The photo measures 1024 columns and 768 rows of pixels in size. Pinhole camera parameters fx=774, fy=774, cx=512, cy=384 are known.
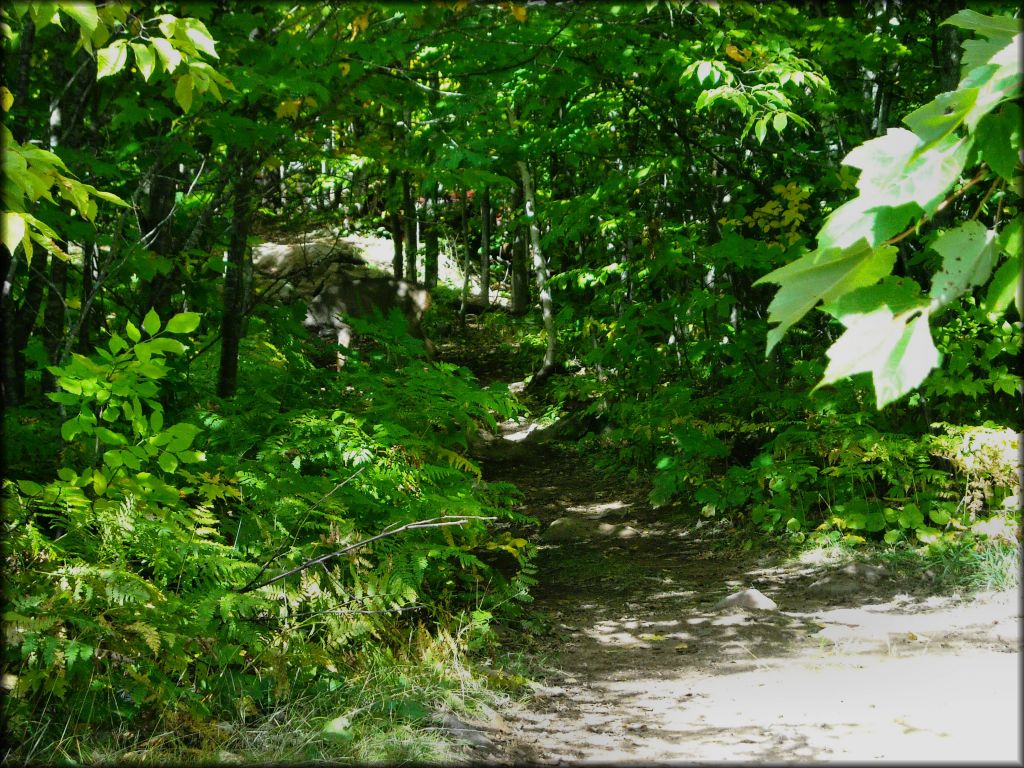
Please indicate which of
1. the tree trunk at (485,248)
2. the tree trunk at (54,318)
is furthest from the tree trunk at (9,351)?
the tree trunk at (485,248)

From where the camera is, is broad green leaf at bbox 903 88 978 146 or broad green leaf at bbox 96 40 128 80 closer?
broad green leaf at bbox 903 88 978 146

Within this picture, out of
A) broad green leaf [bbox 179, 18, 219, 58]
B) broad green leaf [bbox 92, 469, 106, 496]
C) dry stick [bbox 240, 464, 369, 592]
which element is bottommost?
dry stick [bbox 240, 464, 369, 592]

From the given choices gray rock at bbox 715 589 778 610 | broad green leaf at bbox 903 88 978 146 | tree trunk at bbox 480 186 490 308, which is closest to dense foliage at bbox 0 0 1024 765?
broad green leaf at bbox 903 88 978 146

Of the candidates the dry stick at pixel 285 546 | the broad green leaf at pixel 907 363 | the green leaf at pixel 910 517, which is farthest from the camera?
the green leaf at pixel 910 517

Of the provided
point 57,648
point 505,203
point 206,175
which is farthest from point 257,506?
point 505,203

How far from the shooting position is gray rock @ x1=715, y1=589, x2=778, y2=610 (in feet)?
16.7

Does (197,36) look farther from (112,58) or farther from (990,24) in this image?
(990,24)

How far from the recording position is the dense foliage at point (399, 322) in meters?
1.90

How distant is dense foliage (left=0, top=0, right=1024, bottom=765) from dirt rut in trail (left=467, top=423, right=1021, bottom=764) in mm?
620

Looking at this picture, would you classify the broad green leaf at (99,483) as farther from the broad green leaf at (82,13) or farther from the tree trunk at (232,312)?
the tree trunk at (232,312)

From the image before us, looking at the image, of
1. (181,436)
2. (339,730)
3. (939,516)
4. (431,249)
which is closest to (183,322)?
(181,436)

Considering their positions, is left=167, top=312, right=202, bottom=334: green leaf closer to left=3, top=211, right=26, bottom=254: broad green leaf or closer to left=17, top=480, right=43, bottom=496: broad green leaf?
left=17, top=480, right=43, bottom=496: broad green leaf

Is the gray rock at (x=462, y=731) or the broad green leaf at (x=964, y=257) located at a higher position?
the broad green leaf at (x=964, y=257)

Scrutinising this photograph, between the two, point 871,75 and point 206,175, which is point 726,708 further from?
point 871,75
